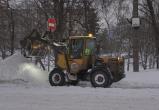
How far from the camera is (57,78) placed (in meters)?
19.6

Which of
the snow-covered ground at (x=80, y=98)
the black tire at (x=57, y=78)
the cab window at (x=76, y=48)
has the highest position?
the cab window at (x=76, y=48)

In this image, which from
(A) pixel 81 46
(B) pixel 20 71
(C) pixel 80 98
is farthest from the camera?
(B) pixel 20 71

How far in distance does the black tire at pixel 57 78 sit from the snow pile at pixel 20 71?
1139mm

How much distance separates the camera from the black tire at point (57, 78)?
1950 centimetres

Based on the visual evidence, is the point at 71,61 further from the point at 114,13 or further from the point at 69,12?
the point at 114,13

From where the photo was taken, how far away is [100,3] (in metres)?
39.9

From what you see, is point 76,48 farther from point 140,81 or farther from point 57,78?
point 140,81

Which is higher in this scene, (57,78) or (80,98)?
(57,78)

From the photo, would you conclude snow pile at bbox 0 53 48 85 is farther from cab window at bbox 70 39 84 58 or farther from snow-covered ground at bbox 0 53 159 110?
cab window at bbox 70 39 84 58

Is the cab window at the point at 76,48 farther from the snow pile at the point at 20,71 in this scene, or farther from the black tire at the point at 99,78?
the snow pile at the point at 20,71

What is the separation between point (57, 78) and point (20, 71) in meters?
2.37

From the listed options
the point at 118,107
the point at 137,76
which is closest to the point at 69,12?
the point at 137,76

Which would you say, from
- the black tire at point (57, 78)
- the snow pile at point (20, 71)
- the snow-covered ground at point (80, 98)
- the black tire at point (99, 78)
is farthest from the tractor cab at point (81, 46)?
the snow pile at point (20, 71)

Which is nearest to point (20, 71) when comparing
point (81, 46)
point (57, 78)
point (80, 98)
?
point (57, 78)
